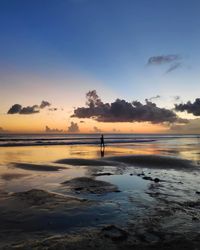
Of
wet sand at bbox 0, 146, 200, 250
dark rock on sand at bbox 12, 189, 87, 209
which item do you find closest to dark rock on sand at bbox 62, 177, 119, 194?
wet sand at bbox 0, 146, 200, 250

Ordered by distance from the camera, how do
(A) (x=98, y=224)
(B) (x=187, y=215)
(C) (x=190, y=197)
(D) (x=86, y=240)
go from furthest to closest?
(C) (x=190, y=197)
(B) (x=187, y=215)
(A) (x=98, y=224)
(D) (x=86, y=240)

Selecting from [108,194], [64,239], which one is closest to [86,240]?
[64,239]

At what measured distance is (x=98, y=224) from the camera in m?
9.01

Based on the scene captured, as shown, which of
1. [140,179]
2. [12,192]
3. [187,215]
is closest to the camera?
[187,215]

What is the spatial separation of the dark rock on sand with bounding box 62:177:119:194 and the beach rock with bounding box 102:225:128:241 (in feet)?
17.0

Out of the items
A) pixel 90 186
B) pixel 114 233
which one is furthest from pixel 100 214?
pixel 90 186

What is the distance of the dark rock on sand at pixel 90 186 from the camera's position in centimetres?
1409

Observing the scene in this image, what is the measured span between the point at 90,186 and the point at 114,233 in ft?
23.1

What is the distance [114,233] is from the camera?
8141mm

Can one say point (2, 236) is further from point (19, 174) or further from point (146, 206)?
point (19, 174)

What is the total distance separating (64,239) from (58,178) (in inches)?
404

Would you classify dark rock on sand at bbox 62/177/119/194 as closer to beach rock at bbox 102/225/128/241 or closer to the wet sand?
the wet sand

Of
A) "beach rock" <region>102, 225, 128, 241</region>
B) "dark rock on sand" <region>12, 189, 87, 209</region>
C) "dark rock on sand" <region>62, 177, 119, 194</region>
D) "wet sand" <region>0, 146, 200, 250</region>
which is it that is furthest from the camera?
"dark rock on sand" <region>62, 177, 119, 194</region>

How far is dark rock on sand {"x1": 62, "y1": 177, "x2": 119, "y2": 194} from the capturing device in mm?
14087
